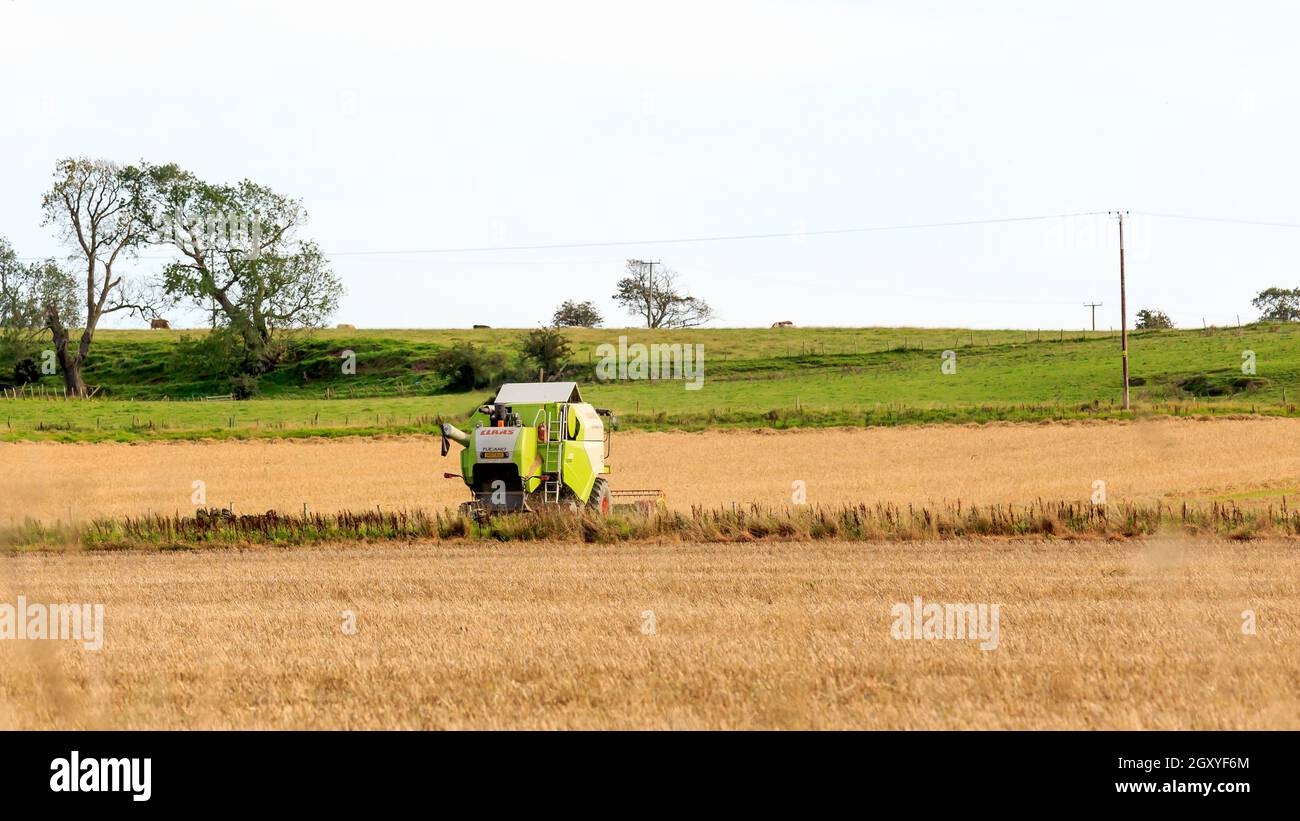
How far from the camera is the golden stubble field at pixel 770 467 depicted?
1340 inches

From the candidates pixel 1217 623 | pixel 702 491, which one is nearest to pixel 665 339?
pixel 702 491

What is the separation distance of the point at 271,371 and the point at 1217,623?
78.0 metres

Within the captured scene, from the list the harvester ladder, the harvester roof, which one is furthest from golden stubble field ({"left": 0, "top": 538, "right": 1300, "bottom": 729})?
the harvester roof

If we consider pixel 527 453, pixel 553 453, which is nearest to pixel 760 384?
pixel 553 453

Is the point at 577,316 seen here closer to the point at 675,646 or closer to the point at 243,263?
the point at 243,263

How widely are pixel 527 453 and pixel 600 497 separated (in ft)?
7.67

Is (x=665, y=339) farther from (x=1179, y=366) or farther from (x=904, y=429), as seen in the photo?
(x=904, y=429)

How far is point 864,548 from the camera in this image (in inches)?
845

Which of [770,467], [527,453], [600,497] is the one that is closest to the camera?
[527,453]

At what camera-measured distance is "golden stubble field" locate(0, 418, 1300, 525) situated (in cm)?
3403

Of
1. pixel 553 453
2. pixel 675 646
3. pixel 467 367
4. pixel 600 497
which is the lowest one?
pixel 675 646

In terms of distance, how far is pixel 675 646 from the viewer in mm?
12172

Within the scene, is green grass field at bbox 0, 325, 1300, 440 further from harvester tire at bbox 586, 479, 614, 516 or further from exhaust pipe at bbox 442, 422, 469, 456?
exhaust pipe at bbox 442, 422, 469, 456

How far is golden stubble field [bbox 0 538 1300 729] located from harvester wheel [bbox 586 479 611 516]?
5.73m
